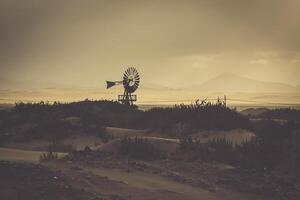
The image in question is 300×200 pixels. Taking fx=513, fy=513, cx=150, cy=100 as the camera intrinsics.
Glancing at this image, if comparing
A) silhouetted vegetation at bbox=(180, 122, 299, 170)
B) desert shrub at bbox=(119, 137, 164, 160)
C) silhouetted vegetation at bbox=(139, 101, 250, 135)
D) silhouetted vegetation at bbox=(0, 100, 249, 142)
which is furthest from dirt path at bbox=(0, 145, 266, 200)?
silhouetted vegetation at bbox=(139, 101, 250, 135)

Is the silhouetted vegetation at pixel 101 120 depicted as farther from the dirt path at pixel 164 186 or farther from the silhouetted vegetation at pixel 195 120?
the dirt path at pixel 164 186

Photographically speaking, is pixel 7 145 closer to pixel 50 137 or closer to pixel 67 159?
pixel 50 137


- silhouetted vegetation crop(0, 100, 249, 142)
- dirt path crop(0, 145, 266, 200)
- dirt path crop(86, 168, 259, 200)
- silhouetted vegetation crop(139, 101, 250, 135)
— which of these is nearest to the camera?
dirt path crop(0, 145, 266, 200)

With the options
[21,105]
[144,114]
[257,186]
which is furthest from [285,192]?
[21,105]

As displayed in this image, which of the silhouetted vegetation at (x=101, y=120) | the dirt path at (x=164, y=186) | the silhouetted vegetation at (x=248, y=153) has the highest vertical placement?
the silhouetted vegetation at (x=101, y=120)

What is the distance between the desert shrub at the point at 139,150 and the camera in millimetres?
15131

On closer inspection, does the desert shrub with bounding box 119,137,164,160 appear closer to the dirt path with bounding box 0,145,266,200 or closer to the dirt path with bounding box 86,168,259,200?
the dirt path with bounding box 0,145,266,200

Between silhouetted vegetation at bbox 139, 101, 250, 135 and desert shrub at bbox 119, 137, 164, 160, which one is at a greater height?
silhouetted vegetation at bbox 139, 101, 250, 135

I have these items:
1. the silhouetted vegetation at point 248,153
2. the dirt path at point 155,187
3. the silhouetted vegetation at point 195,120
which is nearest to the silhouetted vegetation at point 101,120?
the silhouetted vegetation at point 195,120

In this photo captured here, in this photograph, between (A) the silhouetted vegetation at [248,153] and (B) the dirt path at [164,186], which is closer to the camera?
(B) the dirt path at [164,186]

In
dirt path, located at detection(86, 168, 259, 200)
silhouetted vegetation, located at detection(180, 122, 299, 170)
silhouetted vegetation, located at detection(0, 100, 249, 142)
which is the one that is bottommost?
dirt path, located at detection(86, 168, 259, 200)

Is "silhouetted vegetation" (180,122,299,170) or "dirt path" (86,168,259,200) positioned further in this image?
"silhouetted vegetation" (180,122,299,170)

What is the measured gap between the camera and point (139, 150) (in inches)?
604

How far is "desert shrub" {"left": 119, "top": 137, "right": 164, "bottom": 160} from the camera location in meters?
15.1
